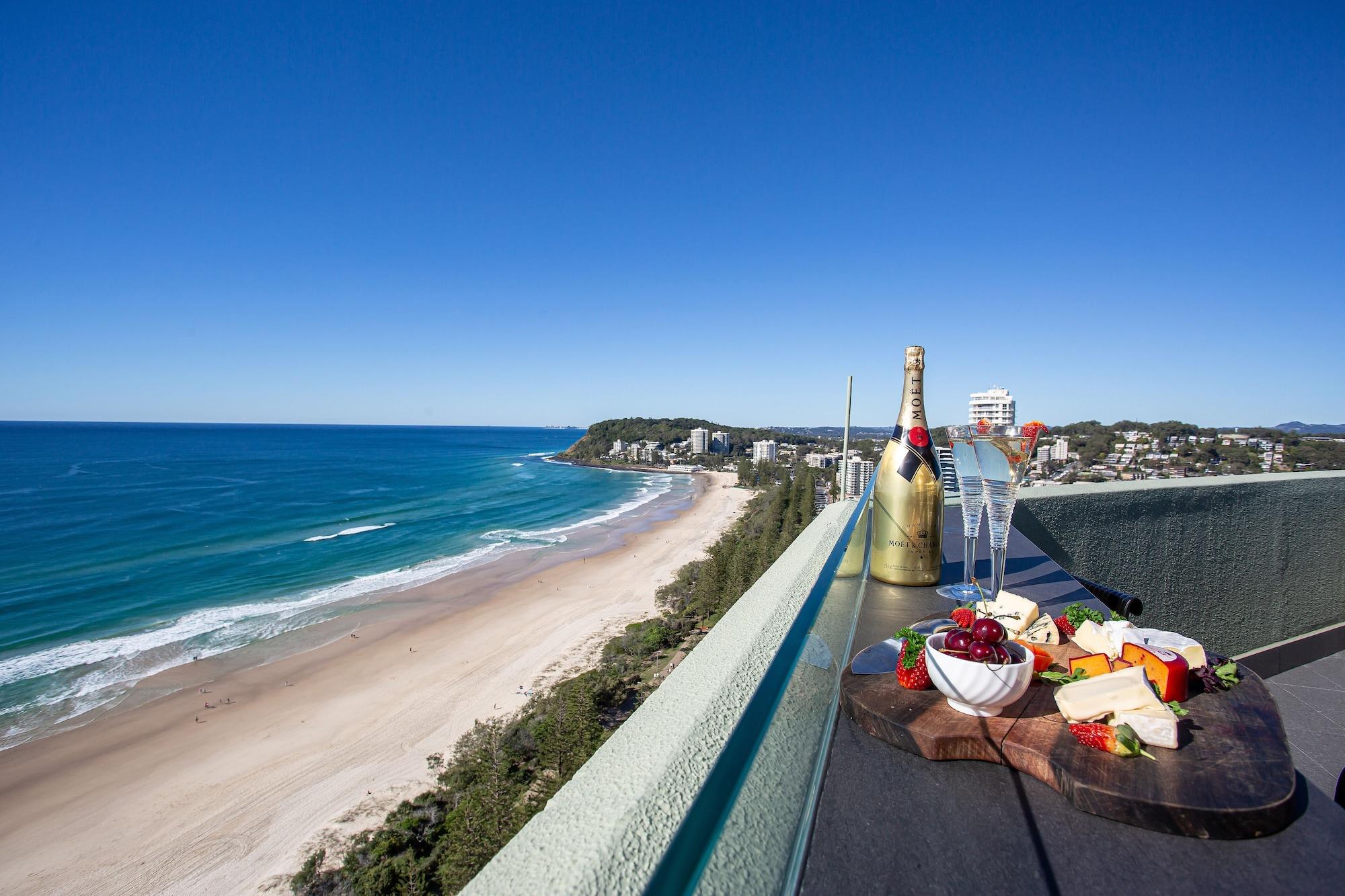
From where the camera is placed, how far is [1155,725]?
92cm

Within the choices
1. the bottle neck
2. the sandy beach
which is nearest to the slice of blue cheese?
the bottle neck

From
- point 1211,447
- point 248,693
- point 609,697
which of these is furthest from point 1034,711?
point 248,693

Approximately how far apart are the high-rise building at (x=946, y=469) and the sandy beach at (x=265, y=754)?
37.9 ft

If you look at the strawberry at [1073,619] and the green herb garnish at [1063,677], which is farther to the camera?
the strawberry at [1073,619]

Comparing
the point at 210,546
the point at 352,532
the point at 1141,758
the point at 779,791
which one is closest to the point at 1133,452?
the point at 1141,758

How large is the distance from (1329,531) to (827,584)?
20.2 feet


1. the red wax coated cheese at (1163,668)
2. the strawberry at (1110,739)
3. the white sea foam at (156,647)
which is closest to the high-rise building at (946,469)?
the red wax coated cheese at (1163,668)

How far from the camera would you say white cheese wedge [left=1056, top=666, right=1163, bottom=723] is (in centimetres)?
95

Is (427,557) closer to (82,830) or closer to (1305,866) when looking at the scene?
(82,830)

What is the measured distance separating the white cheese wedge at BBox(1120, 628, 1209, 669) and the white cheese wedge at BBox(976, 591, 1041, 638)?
19 cm

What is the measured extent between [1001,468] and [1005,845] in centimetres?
114

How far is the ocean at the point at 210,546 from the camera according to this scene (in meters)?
16.5

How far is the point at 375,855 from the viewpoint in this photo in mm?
9055

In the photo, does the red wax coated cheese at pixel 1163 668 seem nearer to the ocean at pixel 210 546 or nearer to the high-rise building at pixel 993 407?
the high-rise building at pixel 993 407
